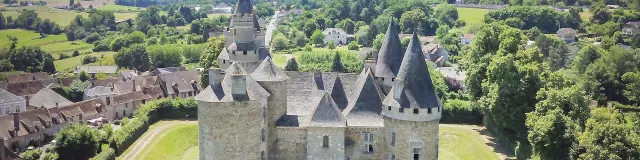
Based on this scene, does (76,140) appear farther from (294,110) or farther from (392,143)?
(392,143)

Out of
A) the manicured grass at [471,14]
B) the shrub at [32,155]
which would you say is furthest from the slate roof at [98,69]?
the manicured grass at [471,14]

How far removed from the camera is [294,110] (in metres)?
44.1

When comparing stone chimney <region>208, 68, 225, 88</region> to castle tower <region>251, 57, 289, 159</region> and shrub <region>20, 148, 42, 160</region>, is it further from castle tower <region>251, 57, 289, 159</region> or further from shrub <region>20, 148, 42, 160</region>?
shrub <region>20, 148, 42, 160</region>

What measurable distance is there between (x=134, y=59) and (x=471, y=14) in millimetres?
104081

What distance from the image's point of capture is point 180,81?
91875mm

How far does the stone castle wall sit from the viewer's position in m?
38.1

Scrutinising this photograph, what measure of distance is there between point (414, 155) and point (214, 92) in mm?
14064

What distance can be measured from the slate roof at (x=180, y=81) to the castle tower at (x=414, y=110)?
56.2 meters

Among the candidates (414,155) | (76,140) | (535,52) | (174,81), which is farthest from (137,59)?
(414,155)

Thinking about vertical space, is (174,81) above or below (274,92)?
below

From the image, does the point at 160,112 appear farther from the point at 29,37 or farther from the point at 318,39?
the point at 29,37

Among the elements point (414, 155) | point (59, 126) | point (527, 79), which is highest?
point (527, 79)

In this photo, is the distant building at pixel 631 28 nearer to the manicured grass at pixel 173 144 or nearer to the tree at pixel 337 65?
the tree at pixel 337 65

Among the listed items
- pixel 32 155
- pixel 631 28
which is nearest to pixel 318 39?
pixel 631 28
